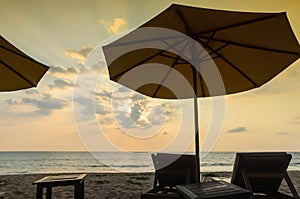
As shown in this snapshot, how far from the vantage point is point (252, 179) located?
283 centimetres

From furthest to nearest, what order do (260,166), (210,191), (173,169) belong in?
(173,169), (260,166), (210,191)

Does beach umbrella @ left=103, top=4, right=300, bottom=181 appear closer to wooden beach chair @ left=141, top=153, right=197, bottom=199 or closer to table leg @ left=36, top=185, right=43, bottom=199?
wooden beach chair @ left=141, top=153, right=197, bottom=199

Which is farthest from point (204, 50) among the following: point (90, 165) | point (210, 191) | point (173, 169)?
A: point (90, 165)

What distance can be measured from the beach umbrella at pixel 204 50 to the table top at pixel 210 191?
1.01 m

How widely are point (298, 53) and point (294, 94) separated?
11194 mm

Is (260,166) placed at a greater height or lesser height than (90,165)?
greater

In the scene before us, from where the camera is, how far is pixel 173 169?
297 cm

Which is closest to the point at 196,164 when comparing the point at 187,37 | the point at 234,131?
the point at 187,37

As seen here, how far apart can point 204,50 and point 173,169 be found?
1.62 metres

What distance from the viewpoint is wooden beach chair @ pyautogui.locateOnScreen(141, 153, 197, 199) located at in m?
2.89

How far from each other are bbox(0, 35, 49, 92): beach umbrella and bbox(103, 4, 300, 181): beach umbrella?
965 mm

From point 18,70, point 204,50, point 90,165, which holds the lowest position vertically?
point 90,165

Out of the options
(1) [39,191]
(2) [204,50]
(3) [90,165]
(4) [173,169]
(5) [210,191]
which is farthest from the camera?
(3) [90,165]

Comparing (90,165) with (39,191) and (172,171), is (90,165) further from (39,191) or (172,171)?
(172,171)
